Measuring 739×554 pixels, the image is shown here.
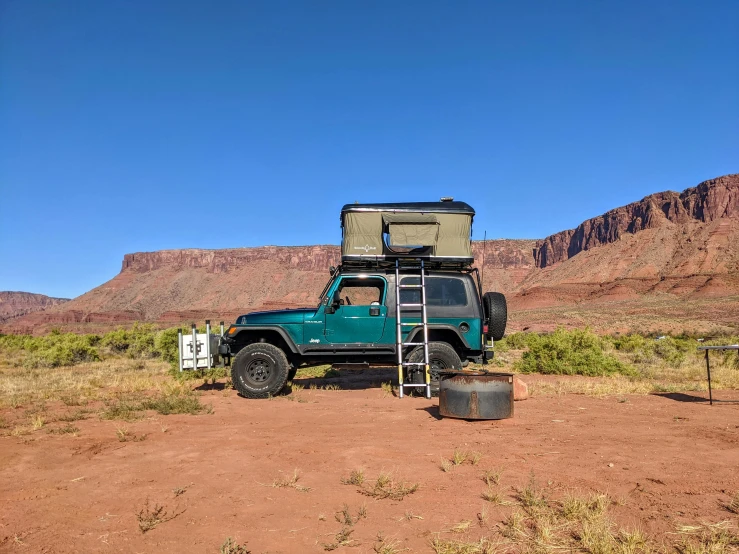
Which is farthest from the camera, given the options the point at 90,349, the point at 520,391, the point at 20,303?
the point at 20,303

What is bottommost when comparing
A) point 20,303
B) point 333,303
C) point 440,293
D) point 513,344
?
point 513,344

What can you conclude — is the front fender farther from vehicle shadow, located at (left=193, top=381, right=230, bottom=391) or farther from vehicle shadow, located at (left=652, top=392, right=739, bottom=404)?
vehicle shadow, located at (left=652, top=392, right=739, bottom=404)

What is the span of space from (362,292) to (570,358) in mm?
7269

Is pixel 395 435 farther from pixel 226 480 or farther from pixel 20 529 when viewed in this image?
pixel 20 529

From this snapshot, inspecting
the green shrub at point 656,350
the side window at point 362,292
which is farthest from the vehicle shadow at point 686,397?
the green shrub at point 656,350

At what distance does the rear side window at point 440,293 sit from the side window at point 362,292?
463 millimetres

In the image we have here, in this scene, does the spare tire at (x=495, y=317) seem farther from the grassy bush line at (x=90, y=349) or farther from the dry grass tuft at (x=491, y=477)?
the grassy bush line at (x=90, y=349)

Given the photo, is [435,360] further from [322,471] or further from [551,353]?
[551,353]

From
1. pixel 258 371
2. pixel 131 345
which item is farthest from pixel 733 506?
pixel 131 345

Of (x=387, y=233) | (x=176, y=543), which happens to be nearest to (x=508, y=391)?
(x=387, y=233)

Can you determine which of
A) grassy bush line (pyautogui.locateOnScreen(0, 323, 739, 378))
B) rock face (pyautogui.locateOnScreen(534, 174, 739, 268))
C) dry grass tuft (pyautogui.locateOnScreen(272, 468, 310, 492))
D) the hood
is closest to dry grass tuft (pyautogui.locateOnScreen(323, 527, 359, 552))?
dry grass tuft (pyautogui.locateOnScreen(272, 468, 310, 492))

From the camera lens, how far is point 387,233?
9.84 metres

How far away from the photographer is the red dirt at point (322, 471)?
12.5ft

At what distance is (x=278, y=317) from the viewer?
9.85m
